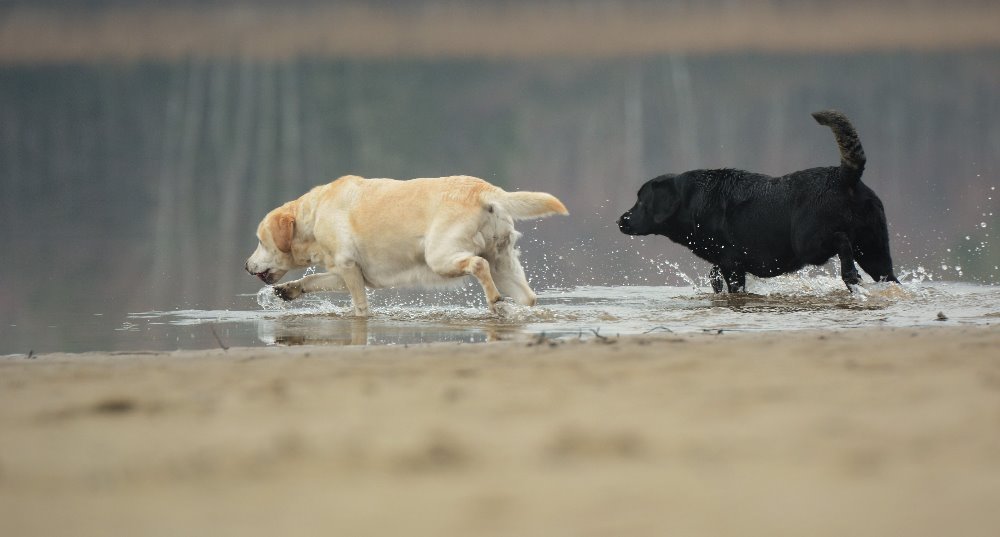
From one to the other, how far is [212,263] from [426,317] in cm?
Answer: 1003

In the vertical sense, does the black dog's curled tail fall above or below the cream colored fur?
above

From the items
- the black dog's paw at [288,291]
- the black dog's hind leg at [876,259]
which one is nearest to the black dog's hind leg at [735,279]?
the black dog's hind leg at [876,259]

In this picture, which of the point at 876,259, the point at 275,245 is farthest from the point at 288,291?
the point at 876,259

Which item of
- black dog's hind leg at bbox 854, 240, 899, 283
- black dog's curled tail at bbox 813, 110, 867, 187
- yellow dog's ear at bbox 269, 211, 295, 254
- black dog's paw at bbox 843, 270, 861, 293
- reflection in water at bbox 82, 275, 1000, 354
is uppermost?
black dog's curled tail at bbox 813, 110, 867, 187

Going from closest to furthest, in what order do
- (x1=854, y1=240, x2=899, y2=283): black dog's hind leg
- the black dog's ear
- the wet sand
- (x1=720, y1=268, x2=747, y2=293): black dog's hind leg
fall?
the wet sand, (x1=854, y1=240, x2=899, y2=283): black dog's hind leg, (x1=720, y1=268, x2=747, y2=293): black dog's hind leg, the black dog's ear

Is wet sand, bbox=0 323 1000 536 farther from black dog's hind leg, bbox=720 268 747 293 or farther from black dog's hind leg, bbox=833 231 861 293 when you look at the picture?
black dog's hind leg, bbox=720 268 747 293

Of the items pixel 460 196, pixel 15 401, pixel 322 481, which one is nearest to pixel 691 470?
pixel 322 481

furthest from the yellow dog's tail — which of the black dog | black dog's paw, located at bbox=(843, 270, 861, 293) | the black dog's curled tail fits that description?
black dog's paw, located at bbox=(843, 270, 861, 293)

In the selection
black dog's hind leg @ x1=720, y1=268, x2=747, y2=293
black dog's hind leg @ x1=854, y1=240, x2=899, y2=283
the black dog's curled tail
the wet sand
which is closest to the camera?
the wet sand

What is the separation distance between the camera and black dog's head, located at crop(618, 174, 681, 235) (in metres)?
9.75

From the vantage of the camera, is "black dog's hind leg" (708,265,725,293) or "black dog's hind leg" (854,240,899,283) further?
"black dog's hind leg" (708,265,725,293)

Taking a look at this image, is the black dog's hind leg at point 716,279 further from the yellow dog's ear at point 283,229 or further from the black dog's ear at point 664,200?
the yellow dog's ear at point 283,229

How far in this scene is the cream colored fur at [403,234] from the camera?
7.85 metres

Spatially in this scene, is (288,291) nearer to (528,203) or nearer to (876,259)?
(528,203)
